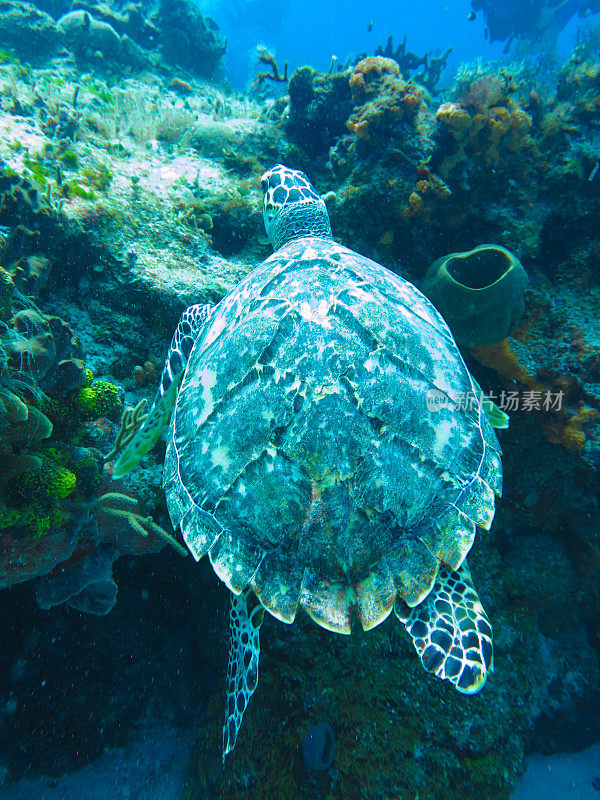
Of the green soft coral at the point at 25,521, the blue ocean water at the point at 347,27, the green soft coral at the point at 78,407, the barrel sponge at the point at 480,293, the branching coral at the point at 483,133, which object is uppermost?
the blue ocean water at the point at 347,27

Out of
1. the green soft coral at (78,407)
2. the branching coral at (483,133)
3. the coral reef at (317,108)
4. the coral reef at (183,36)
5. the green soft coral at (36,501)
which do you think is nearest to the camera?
the green soft coral at (36,501)

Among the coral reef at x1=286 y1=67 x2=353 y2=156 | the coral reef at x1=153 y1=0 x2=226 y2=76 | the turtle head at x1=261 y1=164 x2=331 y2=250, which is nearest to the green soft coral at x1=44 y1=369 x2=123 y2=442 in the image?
the turtle head at x1=261 y1=164 x2=331 y2=250

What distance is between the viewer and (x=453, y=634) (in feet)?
6.64

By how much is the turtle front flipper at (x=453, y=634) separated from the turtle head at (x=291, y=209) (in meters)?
3.32

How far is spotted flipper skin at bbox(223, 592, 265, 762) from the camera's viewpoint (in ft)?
→ 7.36

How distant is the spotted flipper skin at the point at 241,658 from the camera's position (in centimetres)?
224

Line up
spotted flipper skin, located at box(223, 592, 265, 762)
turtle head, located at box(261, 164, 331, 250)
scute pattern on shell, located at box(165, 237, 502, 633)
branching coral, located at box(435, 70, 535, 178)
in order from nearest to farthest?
scute pattern on shell, located at box(165, 237, 502, 633)
spotted flipper skin, located at box(223, 592, 265, 762)
turtle head, located at box(261, 164, 331, 250)
branching coral, located at box(435, 70, 535, 178)

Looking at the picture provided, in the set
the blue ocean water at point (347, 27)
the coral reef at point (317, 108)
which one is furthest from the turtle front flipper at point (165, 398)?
the blue ocean water at point (347, 27)

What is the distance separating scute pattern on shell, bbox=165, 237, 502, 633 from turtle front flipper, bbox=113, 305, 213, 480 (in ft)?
1.47

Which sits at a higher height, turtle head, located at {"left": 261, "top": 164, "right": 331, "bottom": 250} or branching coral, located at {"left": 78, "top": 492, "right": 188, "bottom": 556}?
turtle head, located at {"left": 261, "top": 164, "right": 331, "bottom": 250}

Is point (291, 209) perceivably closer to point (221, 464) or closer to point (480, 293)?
point (480, 293)

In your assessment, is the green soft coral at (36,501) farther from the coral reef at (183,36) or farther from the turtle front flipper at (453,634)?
the coral reef at (183,36)

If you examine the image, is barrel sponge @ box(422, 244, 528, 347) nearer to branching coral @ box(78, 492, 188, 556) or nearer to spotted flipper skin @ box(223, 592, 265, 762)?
spotted flipper skin @ box(223, 592, 265, 762)

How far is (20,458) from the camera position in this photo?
79.4 inches
